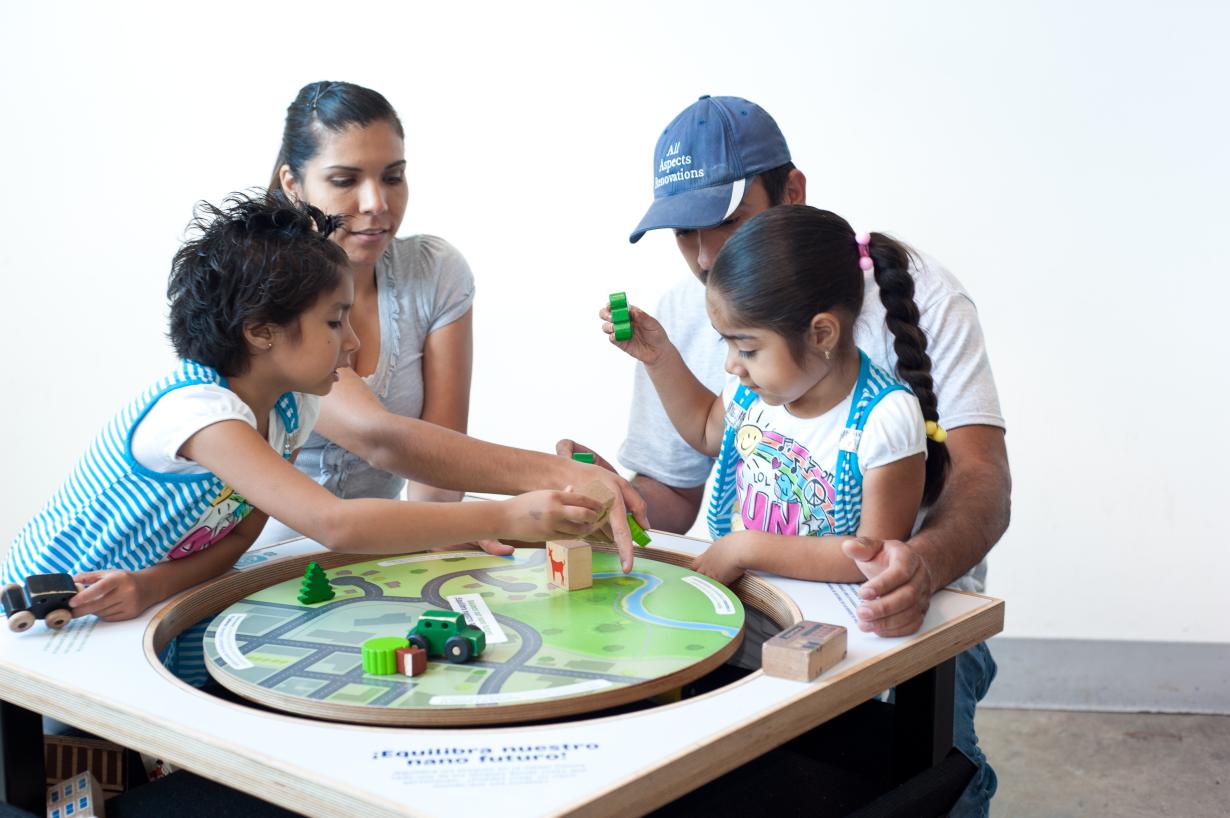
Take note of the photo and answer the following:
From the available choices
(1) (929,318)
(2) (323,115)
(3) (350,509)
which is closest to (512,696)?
(3) (350,509)

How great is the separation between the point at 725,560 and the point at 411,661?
0.46 metres

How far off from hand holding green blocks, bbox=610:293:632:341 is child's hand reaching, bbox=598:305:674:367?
0.11 feet

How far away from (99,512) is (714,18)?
6.74 ft

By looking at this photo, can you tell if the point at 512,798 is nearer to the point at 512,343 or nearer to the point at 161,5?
the point at 512,343

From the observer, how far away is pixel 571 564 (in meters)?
1.39

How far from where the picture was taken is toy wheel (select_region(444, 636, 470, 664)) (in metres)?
1.14

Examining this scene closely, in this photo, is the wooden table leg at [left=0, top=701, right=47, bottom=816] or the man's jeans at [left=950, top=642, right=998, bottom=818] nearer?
the wooden table leg at [left=0, top=701, right=47, bottom=816]

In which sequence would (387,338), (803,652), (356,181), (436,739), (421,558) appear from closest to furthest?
1. (436,739)
2. (803,652)
3. (421,558)
4. (356,181)
5. (387,338)

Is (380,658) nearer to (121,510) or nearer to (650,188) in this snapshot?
(121,510)

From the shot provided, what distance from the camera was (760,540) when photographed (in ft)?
4.64

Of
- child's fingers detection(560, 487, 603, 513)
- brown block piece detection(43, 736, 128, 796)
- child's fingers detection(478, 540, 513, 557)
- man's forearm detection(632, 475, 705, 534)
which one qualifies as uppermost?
child's fingers detection(560, 487, 603, 513)

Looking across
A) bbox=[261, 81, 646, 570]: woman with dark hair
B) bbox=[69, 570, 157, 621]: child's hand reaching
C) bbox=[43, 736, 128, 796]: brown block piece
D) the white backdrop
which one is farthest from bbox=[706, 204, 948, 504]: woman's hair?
the white backdrop

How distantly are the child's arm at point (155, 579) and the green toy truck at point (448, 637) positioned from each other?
0.34 metres

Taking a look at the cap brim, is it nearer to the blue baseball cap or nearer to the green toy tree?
the blue baseball cap
